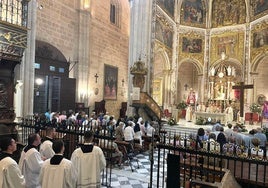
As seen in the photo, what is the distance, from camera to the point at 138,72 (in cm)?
1482

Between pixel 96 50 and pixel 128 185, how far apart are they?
1493 centimetres

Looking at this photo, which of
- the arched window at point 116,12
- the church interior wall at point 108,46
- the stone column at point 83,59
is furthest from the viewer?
the arched window at point 116,12

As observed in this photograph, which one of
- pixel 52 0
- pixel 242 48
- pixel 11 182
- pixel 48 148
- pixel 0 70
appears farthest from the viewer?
pixel 242 48

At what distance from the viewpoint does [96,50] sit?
1916cm

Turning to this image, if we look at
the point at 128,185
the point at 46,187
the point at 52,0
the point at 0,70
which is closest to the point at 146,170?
the point at 128,185

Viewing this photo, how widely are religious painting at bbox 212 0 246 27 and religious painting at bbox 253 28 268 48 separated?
2.12 meters

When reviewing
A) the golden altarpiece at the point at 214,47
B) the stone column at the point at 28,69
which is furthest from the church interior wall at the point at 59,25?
the golden altarpiece at the point at 214,47

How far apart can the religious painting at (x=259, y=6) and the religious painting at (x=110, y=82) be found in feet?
44.8

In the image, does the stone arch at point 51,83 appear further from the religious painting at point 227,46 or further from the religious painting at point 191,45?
the religious painting at point 227,46

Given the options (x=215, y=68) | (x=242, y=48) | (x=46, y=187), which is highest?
(x=242, y=48)

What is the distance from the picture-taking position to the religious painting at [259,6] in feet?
64.5

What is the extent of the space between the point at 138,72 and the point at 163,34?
6.53m

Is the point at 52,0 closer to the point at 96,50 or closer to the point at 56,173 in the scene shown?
the point at 96,50

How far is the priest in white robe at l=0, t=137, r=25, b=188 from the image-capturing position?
3375 mm
